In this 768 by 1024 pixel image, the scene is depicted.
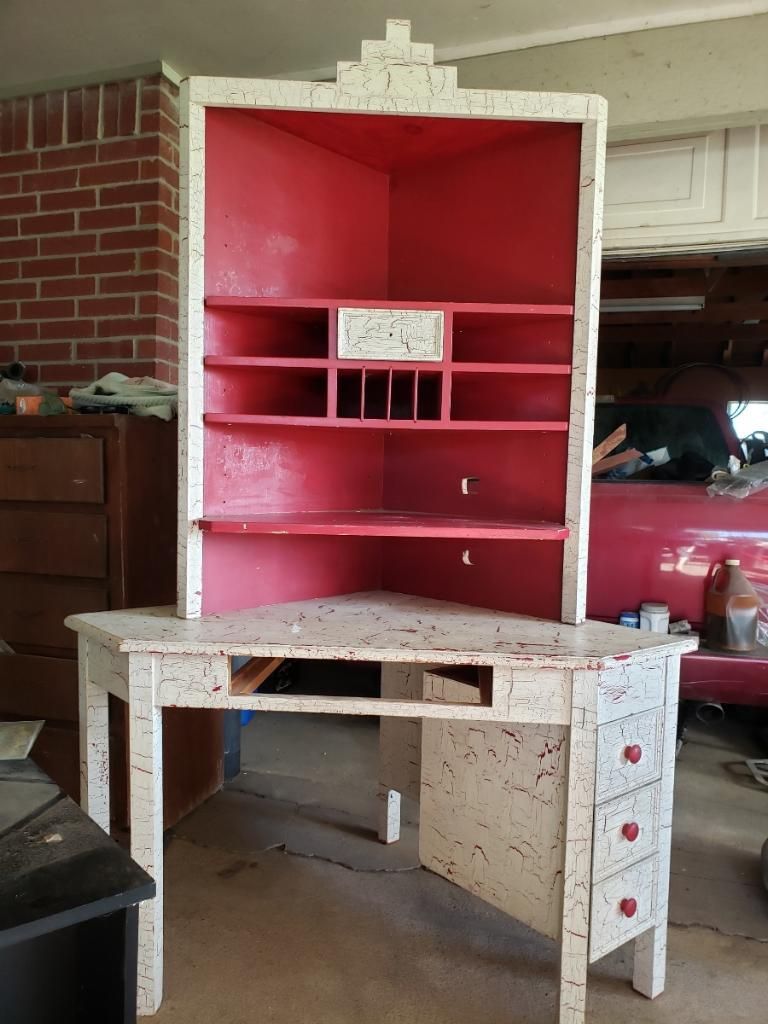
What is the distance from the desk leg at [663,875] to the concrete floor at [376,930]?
0.15 ft

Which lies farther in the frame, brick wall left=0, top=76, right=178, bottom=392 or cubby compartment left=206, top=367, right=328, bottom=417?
brick wall left=0, top=76, right=178, bottom=392

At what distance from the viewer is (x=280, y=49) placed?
101 inches

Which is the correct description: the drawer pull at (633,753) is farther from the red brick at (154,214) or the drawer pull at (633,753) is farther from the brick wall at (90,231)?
the red brick at (154,214)

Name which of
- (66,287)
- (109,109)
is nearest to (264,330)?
(66,287)

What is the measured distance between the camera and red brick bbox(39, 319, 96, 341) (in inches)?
110

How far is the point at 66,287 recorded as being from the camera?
9.25ft

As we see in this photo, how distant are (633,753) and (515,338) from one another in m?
1.02

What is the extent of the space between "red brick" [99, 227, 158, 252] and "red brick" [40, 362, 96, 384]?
17.7 inches

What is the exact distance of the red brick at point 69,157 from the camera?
9.05 ft

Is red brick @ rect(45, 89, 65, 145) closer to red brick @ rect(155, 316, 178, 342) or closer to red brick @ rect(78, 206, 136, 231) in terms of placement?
red brick @ rect(78, 206, 136, 231)

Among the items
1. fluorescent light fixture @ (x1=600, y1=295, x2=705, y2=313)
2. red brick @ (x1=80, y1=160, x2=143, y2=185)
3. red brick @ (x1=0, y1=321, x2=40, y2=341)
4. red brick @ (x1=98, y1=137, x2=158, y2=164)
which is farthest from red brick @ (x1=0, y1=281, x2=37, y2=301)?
Answer: fluorescent light fixture @ (x1=600, y1=295, x2=705, y2=313)

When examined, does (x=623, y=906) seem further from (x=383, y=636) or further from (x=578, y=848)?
(x=383, y=636)

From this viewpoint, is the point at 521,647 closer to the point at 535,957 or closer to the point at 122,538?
the point at 535,957

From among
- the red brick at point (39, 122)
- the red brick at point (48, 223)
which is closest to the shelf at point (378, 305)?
the red brick at point (48, 223)
